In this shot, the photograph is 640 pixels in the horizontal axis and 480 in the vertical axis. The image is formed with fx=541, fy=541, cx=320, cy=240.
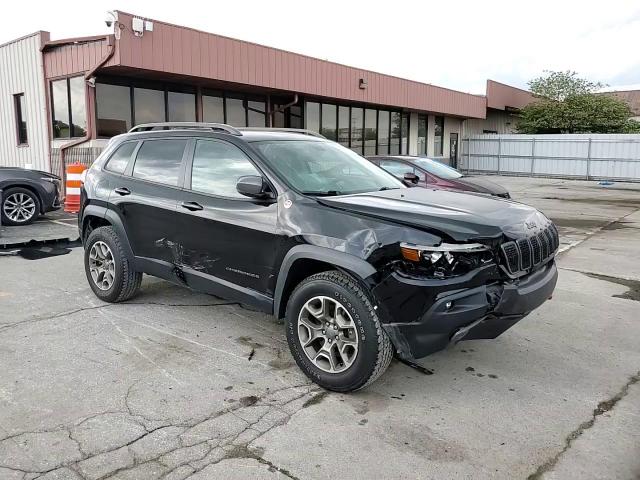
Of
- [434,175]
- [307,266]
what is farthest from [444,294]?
[434,175]

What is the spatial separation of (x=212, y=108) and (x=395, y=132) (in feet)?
35.4

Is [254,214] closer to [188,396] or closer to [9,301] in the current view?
[188,396]

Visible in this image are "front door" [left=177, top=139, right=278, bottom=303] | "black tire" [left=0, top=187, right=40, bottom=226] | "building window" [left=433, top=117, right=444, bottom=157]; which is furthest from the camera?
"building window" [left=433, top=117, right=444, bottom=157]

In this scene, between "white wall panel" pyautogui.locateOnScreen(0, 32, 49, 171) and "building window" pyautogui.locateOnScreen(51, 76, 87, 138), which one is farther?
"white wall panel" pyautogui.locateOnScreen(0, 32, 49, 171)

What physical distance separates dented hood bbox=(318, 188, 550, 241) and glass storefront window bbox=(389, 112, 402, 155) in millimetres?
20421

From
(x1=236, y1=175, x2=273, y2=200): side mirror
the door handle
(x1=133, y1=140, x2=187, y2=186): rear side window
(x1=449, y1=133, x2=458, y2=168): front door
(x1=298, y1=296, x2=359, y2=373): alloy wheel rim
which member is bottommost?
(x1=298, y1=296, x2=359, y2=373): alloy wheel rim

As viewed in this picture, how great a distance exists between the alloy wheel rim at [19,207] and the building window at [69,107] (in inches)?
147

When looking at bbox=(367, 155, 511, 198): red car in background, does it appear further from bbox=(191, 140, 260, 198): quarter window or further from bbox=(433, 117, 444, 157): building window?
bbox=(433, 117, 444, 157): building window

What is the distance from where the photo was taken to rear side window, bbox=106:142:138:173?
5.41 m

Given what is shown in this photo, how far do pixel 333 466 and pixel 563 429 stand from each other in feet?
4.70

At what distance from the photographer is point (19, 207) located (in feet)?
33.6

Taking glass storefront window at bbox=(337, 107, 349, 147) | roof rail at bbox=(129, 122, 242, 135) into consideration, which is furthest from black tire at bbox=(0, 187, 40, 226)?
glass storefront window at bbox=(337, 107, 349, 147)

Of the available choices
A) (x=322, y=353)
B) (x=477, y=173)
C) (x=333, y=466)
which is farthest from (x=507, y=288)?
(x=477, y=173)

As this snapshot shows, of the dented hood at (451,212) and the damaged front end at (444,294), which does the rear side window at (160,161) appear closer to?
the dented hood at (451,212)
